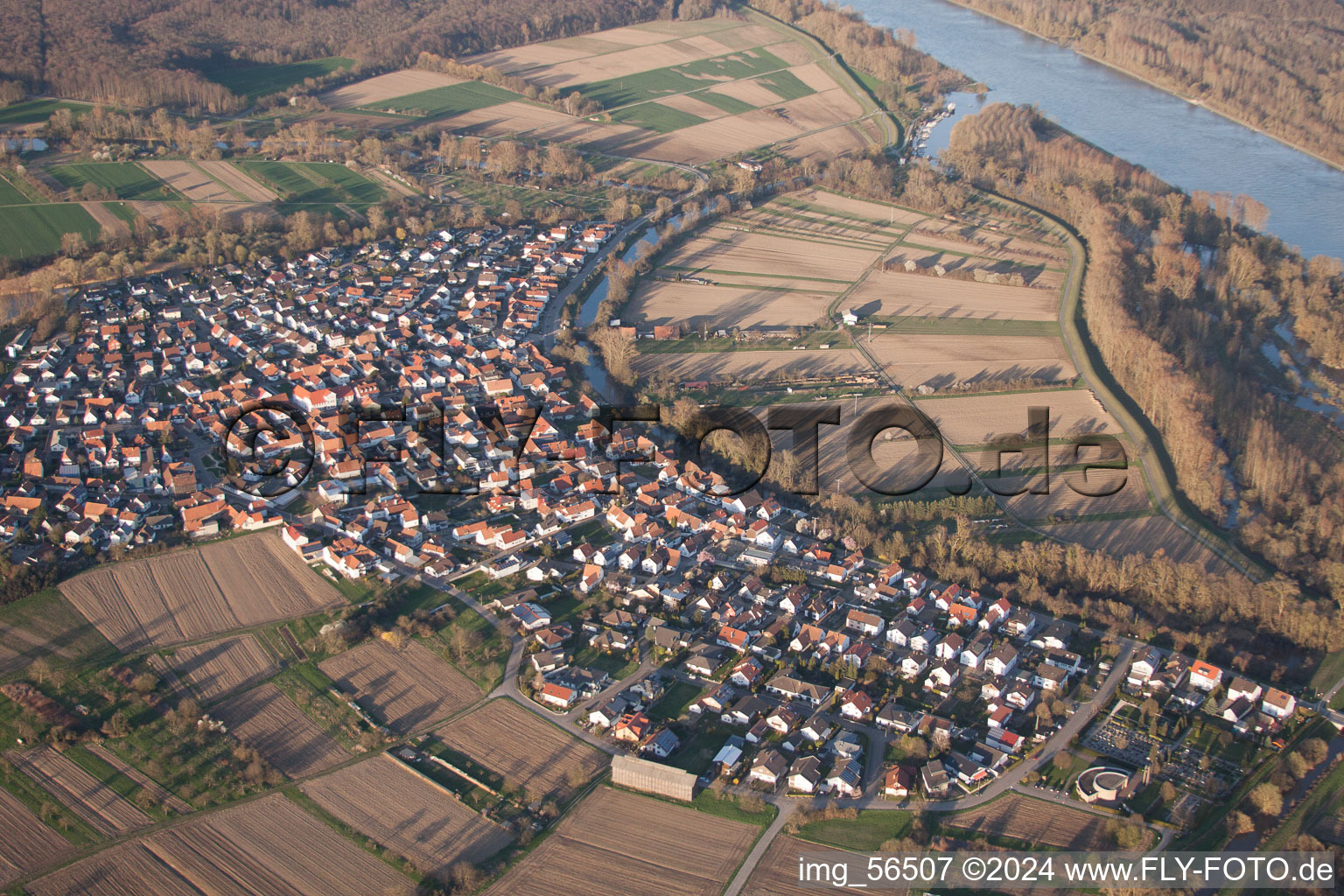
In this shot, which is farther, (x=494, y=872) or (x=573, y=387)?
(x=573, y=387)

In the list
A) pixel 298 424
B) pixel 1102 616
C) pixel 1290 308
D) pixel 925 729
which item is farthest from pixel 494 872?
pixel 1290 308

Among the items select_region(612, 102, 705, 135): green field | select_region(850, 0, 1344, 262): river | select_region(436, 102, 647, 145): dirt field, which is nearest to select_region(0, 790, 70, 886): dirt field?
select_region(436, 102, 647, 145): dirt field

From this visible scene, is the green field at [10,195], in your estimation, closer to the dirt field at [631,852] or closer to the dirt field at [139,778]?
the dirt field at [139,778]

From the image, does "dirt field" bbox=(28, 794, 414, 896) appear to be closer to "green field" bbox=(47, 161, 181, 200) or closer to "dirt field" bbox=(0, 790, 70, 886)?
"dirt field" bbox=(0, 790, 70, 886)

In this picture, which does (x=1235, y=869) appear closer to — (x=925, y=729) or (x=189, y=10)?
(x=925, y=729)

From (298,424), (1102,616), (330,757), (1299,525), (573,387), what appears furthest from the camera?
(573,387)

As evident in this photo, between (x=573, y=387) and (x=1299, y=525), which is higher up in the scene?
(x=1299, y=525)

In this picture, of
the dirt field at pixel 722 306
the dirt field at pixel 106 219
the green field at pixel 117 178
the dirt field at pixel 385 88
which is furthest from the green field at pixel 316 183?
the dirt field at pixel 722 306
